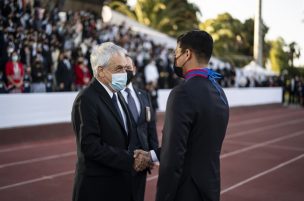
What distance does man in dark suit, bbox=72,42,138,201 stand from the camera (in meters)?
3.07

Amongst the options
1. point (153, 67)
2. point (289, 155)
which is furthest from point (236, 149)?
point (153, 67)

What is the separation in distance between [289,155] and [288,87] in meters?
21.8

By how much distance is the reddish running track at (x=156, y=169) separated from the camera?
666 centimetres

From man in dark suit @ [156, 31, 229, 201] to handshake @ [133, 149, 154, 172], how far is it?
434mm

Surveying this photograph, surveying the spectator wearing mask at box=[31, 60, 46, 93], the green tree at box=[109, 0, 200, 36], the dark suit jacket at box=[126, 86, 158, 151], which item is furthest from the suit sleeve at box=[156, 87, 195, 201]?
the green tree at box=[109, 0, 200, 36]

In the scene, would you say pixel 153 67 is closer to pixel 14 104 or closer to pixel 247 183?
pixel 14 104

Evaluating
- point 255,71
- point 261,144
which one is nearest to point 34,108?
point 261,144

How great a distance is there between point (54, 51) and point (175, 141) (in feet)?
43.8

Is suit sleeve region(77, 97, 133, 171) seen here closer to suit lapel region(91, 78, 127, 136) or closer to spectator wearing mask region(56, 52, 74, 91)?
suit lapel region(91, 78, 127, 136)

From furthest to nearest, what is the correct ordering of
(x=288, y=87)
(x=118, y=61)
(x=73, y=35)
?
(x=288, y=87)
(x=73, y=35)
(x=118, y=61)

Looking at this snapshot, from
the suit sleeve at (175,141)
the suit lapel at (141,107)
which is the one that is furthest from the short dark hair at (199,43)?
the suit lapel at (141,107)

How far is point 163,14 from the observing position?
40.0 m

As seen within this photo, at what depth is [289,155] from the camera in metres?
10.3

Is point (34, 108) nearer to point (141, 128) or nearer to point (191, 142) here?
point (141, 128)
